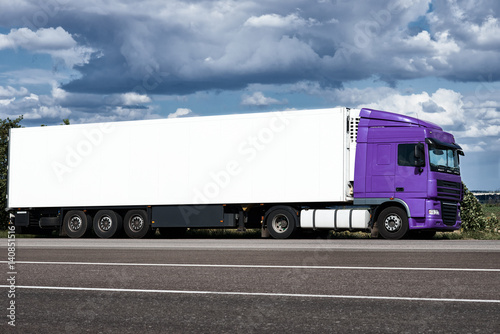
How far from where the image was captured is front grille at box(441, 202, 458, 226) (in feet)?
68.1

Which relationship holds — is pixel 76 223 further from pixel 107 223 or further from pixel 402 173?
pixel 402 173

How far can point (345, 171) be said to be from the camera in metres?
20.7

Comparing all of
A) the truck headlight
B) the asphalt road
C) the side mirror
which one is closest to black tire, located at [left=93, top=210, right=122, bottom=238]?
the asphalt road

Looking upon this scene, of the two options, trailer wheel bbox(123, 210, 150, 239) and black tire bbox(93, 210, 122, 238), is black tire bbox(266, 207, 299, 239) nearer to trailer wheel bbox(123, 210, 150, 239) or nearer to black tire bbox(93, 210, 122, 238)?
trailer wheel bbox(123, 210, 150, 239)

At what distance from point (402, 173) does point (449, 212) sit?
1940 millimetres

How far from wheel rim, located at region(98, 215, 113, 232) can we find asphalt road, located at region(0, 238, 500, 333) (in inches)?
373

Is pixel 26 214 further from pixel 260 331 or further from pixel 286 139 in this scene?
pixel 260 331

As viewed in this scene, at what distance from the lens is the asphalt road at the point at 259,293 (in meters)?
6.71

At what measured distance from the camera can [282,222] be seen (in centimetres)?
2162

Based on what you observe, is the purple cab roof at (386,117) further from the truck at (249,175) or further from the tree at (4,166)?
the tree at (4,166)

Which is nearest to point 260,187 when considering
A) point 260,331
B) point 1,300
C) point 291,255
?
point 291,255

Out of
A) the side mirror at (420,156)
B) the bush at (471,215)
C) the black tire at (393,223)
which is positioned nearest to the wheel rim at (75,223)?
the black tire at (393,223)

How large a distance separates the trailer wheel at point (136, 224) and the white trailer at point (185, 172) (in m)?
0.03

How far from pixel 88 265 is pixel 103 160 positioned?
38.6 ft
